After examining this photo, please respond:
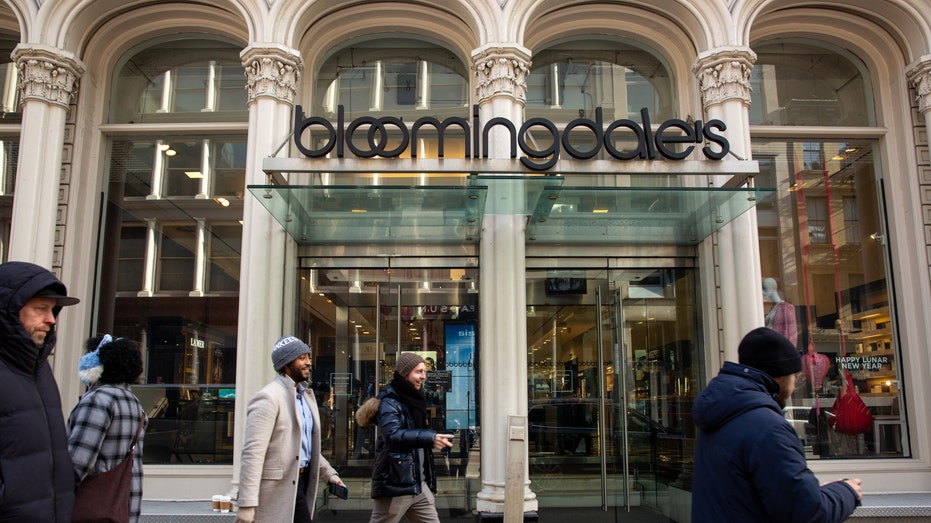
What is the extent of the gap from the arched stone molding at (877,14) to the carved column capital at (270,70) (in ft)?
20.2

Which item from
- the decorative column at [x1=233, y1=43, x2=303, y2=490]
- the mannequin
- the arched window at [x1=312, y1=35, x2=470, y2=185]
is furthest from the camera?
the arched window at [x1=312, y1=35, x2=470, y2=185]

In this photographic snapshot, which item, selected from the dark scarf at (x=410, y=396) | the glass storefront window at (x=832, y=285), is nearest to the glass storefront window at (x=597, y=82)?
the glass storefront window at (x=832, y=285)

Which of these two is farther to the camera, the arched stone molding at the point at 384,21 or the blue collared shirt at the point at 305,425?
the arched stone molding at the point at 384,21

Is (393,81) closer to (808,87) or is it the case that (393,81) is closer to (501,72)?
(501,72)

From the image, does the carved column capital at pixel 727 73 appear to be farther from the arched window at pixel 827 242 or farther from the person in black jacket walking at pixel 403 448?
the person in black jacket walking at pixel 403 448

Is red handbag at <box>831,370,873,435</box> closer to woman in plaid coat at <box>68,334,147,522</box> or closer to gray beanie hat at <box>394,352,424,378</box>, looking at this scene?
gray beanie hat at <box>394,352,424,378</box>

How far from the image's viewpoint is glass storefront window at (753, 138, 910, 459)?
33.3 feet

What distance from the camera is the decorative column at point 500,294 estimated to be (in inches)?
360

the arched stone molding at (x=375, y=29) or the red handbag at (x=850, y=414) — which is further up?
the arched stone molding at (x=375, y=29)

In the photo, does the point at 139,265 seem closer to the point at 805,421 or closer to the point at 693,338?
the point at 693,338

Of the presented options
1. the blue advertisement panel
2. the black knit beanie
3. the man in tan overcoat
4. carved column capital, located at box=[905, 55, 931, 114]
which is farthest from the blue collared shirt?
carved column capital, located at box=[905, 55, 931, 114]

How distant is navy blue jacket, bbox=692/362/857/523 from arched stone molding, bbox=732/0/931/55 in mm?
8170

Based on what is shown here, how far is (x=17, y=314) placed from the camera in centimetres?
279

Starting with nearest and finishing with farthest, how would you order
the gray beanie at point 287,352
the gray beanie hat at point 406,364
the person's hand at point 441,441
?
1. the gray beanie at point 287,352
2. the person's hand at point 441,441
3. the gray beanie hat at point 406,364
